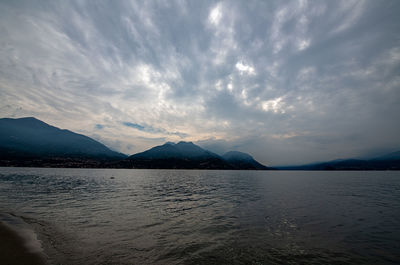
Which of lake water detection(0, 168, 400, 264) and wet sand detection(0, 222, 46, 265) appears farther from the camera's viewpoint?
lake water detection(0, 168, 400, 264)

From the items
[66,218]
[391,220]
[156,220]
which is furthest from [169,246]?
[391,220]

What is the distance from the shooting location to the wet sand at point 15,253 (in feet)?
36.7

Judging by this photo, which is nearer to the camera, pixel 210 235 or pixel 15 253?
pixel 15 253

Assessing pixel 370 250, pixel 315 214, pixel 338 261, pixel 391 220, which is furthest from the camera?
pixel 315 214

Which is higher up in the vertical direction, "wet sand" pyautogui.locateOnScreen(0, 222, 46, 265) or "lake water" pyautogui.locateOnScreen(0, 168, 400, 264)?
"wet sand" pyautogui.locateOnScreen(0, 222, 46, 265)

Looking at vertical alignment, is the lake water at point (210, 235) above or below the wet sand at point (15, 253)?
below

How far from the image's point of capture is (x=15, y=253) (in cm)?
1236

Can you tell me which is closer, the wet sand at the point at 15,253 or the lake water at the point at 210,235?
the wet sand at the point at 15,253

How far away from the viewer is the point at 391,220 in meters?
23.0

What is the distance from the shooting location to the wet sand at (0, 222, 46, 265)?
36.7 feet

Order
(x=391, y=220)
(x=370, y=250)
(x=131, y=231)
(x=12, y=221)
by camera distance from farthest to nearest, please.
Answer: (x=391, y=220) < (x=12, y=221) < (x=131, y=231) < (x=370, y=250)

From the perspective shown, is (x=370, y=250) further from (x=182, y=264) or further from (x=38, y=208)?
(x=38, y=208)

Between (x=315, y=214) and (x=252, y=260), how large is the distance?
63.4ft

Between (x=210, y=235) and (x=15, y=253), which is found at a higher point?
(x=15, y=253)
